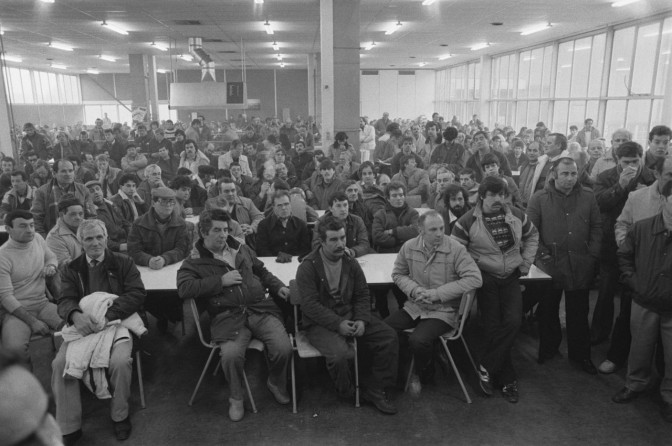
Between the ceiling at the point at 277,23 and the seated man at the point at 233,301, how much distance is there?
6909 millimetres

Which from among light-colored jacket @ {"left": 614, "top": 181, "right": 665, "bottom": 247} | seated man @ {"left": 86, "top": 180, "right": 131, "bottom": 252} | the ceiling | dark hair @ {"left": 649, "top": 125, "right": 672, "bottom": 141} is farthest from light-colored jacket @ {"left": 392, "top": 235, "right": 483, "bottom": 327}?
the ceiling

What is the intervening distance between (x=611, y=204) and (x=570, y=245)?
2.33 ft

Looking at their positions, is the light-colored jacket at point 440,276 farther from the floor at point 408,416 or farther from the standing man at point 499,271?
the floor at point 408,416

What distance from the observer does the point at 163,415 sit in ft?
11.9

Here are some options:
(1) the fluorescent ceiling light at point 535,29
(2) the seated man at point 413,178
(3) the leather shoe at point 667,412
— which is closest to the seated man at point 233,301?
(3) the leather shoe at point 667,412

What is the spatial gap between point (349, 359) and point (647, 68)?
10.6 meters

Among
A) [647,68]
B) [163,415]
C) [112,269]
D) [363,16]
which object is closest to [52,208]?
[112,269]

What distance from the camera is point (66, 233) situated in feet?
14.5

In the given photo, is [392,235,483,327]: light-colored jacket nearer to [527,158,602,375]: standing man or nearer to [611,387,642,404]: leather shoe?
[527,158,602,375]: standing man

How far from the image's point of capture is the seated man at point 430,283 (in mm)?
3680

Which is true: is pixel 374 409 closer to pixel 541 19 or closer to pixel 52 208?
pixel 52 208

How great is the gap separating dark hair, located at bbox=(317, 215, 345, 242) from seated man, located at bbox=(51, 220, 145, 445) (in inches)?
51.2

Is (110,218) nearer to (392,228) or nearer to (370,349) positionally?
(392,228)

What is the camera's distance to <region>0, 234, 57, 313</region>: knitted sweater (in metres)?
3.71
